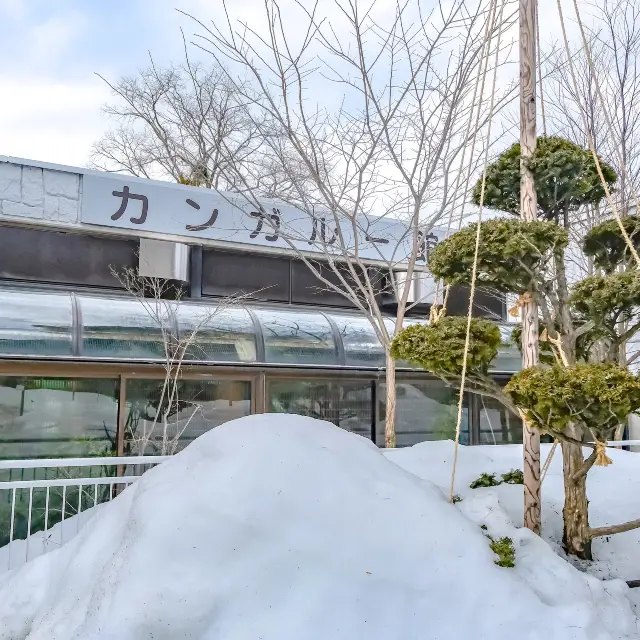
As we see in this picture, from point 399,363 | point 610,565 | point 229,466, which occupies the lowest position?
point 610,565

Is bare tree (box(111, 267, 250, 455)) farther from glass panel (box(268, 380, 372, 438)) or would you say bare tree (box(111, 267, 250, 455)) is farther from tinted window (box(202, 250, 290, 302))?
glass panel (box(268, 380, 372, 438))

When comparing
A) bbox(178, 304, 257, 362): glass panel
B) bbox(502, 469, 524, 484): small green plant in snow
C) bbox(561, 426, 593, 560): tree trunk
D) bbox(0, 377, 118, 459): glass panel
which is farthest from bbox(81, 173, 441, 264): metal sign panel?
bbox(561, 426, 593, 560): tree trunk

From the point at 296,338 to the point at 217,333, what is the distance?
116cm

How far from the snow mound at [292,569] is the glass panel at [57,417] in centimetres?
361

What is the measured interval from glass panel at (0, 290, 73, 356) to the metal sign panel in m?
1.45

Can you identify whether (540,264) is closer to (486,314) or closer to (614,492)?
(614,492)

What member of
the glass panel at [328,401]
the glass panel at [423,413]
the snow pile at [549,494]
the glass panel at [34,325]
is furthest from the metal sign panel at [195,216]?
the snow pile at [549,494]

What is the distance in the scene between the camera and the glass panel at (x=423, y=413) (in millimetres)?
8922

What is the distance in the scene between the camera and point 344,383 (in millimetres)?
8688

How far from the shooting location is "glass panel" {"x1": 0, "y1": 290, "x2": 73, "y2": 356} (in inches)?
249

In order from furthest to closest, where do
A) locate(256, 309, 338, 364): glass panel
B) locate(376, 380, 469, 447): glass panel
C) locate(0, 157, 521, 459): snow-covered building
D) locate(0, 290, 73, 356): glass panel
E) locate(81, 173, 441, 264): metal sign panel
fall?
locate(376, 380, 469, 447): glass panel, locate(256, 309, 338, 364): glass panel, locate(81, 173, 441, 264): metal sign panel, locate(0, 157, 521, 459): snow-covered building, locate(0, 290, 73, 356): glass panel

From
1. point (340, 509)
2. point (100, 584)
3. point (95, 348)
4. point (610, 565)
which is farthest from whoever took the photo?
point (95, 348)

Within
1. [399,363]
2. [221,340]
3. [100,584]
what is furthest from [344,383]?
[100,584]

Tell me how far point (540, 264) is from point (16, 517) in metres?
6.05
